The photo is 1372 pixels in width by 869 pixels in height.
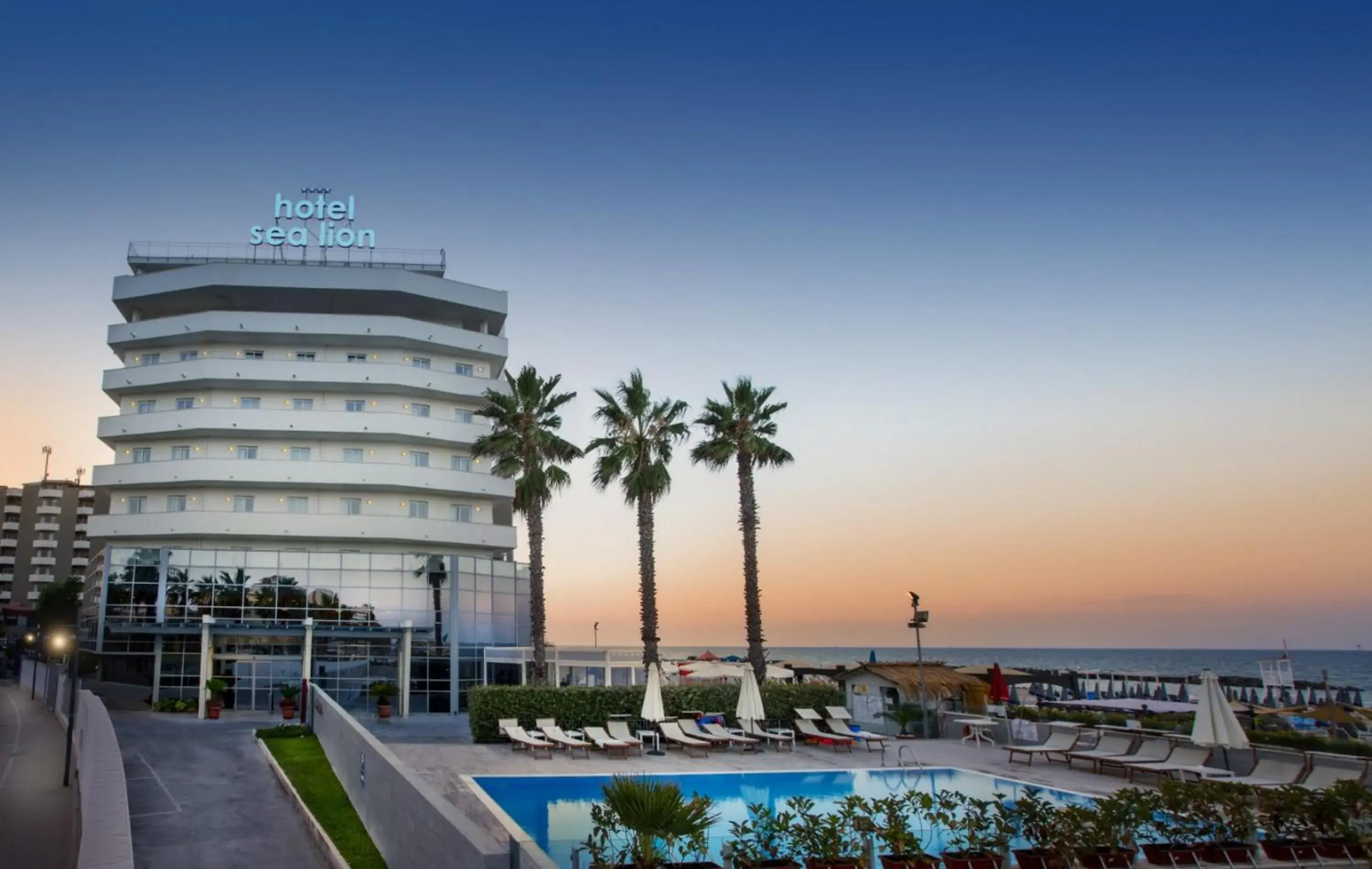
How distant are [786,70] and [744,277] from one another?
11306mm

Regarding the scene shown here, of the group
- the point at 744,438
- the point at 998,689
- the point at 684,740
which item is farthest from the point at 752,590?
the point at 998,689

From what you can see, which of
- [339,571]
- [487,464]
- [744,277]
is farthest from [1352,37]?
[487,464]

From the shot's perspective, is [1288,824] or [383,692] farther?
[383,692]

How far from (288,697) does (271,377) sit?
23.0 m

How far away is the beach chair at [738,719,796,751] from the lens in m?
27.6

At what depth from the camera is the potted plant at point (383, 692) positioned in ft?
131

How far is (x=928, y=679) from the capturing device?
104 ft

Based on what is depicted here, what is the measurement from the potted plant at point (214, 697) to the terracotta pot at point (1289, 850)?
3483cm

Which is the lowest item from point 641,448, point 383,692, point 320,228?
point 383,692

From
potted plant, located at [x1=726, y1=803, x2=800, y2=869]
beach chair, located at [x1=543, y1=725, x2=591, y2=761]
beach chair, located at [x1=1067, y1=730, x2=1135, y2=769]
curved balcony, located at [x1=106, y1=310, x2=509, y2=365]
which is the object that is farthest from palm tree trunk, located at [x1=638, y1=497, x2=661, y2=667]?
curved balcony, located at [x1=106, y1=310, x2=509, y2=365]

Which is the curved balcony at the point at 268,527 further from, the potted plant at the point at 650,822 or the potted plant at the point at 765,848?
the potted plant at the point at 650,822

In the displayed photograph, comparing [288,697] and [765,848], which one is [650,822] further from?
[288,697]

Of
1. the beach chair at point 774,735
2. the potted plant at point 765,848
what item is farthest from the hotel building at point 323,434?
the potted plant at point 765,848

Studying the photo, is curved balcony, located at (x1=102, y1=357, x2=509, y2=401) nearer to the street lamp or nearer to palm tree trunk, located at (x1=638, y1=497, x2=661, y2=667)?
palm tree trunk, located at (x1=638, y1=497, x2=661, y2=667)
